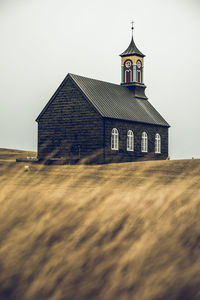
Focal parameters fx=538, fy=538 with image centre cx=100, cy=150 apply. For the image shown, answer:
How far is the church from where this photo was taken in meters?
43.0

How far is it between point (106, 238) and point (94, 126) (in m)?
20.2

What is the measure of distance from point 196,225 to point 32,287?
728 centimetres

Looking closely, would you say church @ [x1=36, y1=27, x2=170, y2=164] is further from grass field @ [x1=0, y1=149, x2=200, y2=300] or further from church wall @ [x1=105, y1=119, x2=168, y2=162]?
grass field @ [x1=0, y1=149, x2=200, y2=300]

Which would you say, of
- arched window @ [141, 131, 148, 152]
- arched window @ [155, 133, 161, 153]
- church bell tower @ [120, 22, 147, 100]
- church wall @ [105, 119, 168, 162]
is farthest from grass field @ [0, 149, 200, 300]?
church bell tower @ [120, 22, 147, 100]

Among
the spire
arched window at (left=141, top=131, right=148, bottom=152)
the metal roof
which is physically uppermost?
the spire

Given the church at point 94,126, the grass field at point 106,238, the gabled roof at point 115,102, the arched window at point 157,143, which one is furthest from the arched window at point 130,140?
the grass field at point 106,238

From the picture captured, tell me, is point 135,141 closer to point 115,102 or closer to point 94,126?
point 115,102

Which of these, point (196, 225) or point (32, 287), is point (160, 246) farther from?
point (32, 287)

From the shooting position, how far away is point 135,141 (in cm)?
4700

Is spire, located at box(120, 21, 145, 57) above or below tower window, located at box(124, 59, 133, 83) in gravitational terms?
above

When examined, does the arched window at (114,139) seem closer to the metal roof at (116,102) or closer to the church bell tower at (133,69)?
the metal roof at (116,102)

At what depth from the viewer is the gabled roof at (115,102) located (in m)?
44.0

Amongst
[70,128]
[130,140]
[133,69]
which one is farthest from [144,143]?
[70,128]

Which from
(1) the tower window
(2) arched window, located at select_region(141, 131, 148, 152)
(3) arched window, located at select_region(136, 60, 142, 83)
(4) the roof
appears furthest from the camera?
(3) arched window, located at select_region(136, 60, 142, 83)
